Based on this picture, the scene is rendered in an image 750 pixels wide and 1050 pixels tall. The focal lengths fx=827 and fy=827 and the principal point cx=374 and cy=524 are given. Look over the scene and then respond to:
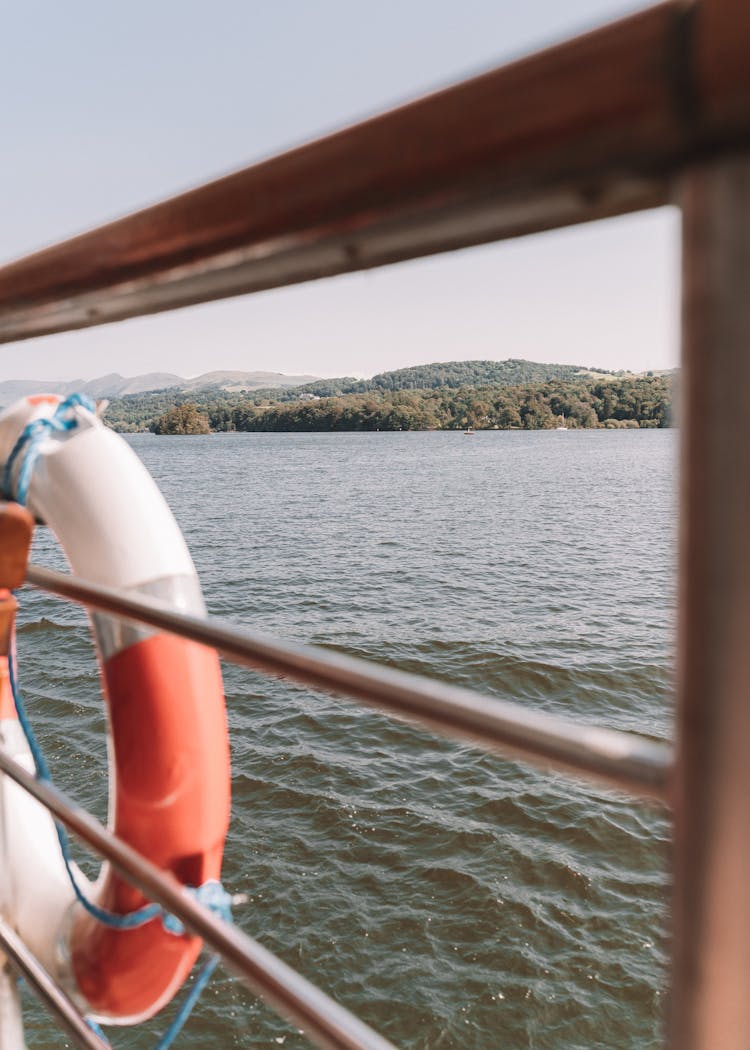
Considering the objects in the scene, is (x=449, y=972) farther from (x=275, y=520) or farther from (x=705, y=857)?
(x=275, y=520)

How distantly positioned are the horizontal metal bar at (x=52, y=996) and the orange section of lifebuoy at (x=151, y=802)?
26cm

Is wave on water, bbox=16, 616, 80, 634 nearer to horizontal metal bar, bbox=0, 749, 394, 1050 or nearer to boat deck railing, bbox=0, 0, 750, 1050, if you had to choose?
horizontal metal bar, bbox=0, 749, 394, 1050

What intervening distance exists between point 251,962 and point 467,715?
0.32 meters

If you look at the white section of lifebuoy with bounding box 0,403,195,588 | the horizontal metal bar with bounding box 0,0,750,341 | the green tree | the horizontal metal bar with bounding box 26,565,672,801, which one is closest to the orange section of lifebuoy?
the white section of lifebuoy with bounding box 0,403,195,588

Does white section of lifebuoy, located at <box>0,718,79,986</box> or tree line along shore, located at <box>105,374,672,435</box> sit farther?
tree line along shore, located at <box>105,374,672,435</box>

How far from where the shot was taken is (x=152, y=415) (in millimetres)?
94938

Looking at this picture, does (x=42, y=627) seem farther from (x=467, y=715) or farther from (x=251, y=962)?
(x=467, y=715)

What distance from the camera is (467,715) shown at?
0.42 meters

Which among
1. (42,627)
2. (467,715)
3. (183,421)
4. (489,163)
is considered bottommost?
(42,627)

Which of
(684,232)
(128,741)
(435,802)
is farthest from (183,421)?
(684,232)

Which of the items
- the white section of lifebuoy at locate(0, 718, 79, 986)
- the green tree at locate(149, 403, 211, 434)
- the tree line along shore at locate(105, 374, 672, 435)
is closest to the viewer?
the white section of lifebuoy at locate(0, 718, 79, 986)

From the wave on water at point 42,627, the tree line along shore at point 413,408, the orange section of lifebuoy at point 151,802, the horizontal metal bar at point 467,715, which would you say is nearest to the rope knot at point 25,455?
the orange section of lifebuoy at point 151,802

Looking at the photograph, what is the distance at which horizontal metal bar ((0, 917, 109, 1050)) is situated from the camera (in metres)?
0.86

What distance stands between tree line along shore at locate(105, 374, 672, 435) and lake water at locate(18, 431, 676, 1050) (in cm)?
4047
